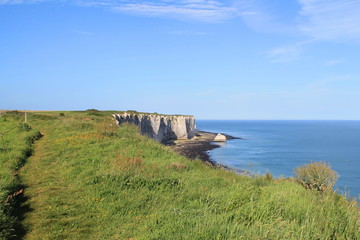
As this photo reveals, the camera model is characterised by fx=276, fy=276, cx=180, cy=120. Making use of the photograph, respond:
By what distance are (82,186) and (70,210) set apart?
6.60ft

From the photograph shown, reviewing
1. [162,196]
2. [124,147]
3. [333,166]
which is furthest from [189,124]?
[162,196]

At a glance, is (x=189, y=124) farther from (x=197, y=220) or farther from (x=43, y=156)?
(x=197, y=220)

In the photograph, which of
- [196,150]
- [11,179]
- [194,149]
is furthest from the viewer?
[194,149]

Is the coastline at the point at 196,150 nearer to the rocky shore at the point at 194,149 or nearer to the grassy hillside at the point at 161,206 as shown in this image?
the rocky shore at the point at 194,149

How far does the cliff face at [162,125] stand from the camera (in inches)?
2100

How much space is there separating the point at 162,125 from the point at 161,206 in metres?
64.2

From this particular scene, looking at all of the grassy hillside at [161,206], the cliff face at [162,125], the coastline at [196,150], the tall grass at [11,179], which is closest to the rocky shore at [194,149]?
the coastline at [196,150]

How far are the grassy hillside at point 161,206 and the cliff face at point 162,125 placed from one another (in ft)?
114

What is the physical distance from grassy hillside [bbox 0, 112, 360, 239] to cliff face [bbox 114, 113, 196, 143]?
114 feet

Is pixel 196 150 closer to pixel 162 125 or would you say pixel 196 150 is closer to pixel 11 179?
pixel 162 125

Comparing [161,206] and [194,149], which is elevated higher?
[161,206]

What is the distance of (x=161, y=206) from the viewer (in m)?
7.64

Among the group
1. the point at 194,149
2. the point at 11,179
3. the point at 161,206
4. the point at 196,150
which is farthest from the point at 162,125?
the point at 161,206

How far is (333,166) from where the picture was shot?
5147 cm
